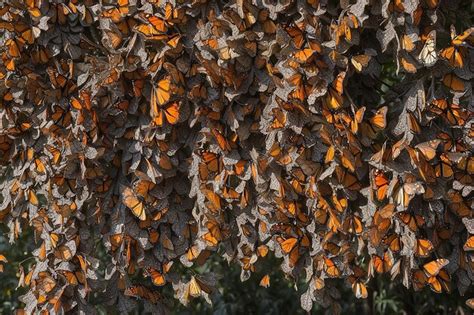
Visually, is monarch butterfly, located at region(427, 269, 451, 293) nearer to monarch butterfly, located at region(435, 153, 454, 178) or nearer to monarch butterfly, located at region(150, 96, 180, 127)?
monarch butterfly, located at region(435, 153, 454, 178)

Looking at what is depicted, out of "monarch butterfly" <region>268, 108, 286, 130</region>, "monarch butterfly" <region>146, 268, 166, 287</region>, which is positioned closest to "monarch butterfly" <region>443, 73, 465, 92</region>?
"monarch butterfly" <region>268, 108, 286, 130</region>

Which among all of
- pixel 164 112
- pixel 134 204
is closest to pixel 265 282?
pixel 134 204

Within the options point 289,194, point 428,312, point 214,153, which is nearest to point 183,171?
point 214,153

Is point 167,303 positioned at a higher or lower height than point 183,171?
lower

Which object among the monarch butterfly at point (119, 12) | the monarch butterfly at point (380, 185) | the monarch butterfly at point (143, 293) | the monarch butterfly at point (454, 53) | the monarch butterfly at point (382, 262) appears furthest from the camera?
the monarch butterfly at point (143, 293)

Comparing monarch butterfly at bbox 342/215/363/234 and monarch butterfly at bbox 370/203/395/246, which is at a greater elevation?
monarch butterfly at bbox 370/203/395/246

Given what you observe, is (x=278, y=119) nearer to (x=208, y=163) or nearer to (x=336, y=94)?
(x=336, y=94)

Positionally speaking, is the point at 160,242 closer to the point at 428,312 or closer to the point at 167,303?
the point at 167,303

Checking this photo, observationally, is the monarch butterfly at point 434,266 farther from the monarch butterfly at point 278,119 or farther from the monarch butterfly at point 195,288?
the monarch butterfly at point 195,288

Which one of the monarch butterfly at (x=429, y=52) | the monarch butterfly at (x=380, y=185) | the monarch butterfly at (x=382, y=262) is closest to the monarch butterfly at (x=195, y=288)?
the monarch butterfly at (x=382, y=262)
